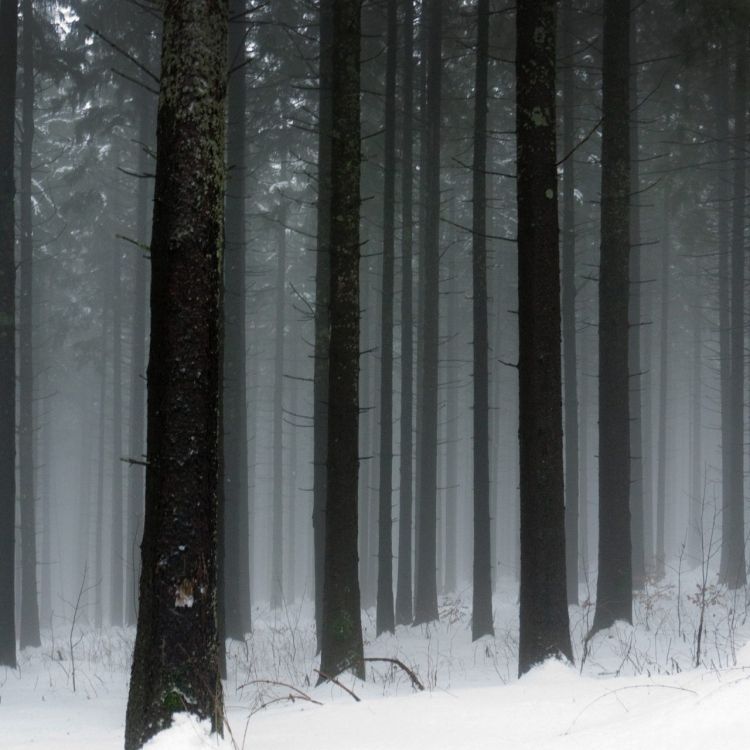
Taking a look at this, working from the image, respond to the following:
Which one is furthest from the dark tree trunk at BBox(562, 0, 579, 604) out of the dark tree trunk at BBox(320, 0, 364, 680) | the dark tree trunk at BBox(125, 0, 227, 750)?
the dark tree trunk at BBox(125, 0, 227, 750)

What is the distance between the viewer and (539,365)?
24.6ft

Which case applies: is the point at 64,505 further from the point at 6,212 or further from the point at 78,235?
the point at 6,212

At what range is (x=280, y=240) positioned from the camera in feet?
99.0

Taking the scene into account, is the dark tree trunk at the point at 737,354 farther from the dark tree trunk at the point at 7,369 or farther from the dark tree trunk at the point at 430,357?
the dark tree trunk at the point at 7,369

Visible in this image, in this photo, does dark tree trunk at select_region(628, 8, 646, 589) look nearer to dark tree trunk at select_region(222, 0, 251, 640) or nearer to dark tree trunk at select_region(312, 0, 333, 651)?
dark tree trunk at select_region(312, 0, 333, 651)

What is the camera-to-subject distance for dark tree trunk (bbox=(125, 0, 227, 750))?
459 cm

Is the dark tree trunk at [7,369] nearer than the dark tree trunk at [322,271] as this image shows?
Yes

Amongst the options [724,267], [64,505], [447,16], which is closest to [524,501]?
[447,16]

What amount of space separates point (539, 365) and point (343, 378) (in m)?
2.15

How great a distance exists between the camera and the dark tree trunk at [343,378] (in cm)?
834

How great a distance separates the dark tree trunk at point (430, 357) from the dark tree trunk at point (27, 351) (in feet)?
27.1

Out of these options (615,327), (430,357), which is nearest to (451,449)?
(430,357)

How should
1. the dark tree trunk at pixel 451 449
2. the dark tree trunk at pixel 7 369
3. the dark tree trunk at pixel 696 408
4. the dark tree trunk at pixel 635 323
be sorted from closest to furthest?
1. the dark tree trunk at pixel 7 369
2. the dark tree trunk at pixel 635 323
3. the dark tree trunk at pixel 451 449
4. the dark tree trunk at pixel 696 408

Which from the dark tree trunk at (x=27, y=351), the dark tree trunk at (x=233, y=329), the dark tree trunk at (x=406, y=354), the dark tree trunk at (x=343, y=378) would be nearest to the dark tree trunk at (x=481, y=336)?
the dark tree trunk at (x=406, y=354)
